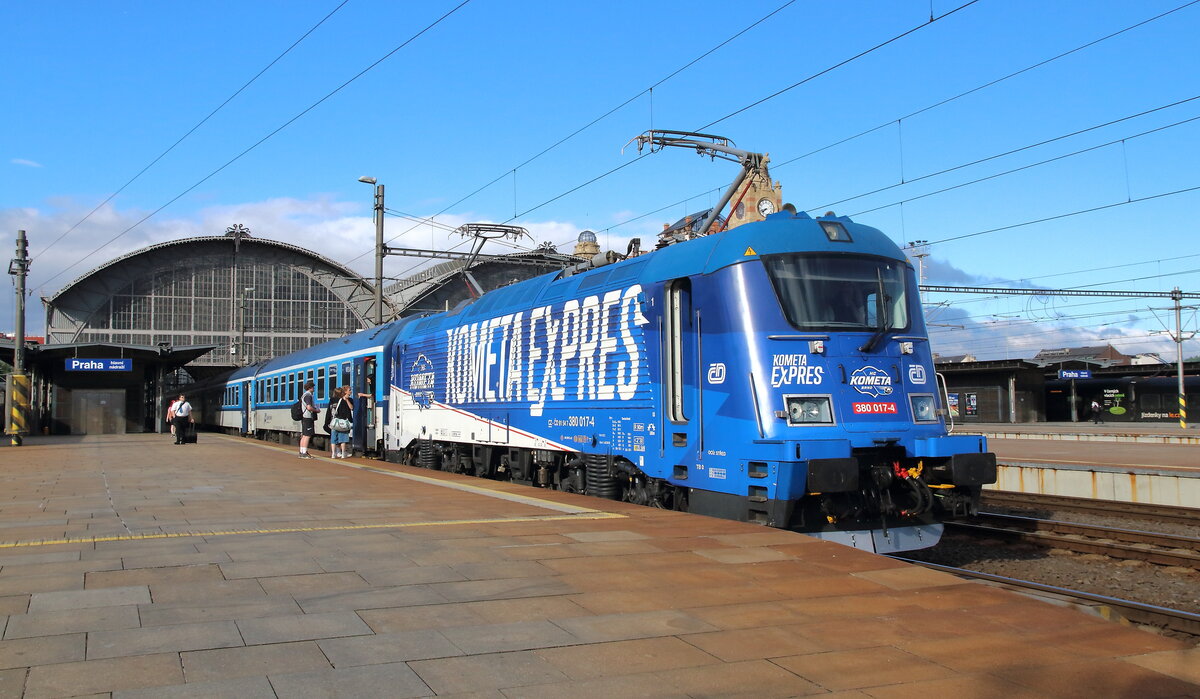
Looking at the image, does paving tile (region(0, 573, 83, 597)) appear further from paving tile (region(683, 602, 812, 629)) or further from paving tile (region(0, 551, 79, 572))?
paving tile (region(683, 602, 812, 629))

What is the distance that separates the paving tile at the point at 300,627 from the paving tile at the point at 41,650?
30.5 inches

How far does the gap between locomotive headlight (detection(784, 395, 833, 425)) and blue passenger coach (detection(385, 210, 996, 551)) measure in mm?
14

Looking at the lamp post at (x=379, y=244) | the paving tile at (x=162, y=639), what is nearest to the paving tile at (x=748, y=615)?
the paving tile at (x=162, y=639)

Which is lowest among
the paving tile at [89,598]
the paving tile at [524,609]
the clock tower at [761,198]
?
the paving tile at [524,609]

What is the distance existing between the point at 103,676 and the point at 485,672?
1.71 metres

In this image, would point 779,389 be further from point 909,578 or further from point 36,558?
point 36,558

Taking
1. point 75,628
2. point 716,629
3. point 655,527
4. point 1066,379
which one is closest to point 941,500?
point 655,527

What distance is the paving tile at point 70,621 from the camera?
476cm

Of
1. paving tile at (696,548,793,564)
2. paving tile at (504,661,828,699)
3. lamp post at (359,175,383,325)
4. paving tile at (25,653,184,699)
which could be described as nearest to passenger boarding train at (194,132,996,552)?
paving tile at (696,548,793,564)

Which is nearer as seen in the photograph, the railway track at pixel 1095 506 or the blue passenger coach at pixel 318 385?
the railway track at pixel 1095 506

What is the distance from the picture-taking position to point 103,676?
4.10 metres

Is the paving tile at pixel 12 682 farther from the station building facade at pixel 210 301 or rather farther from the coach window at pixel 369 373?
the station building facade at pixel 210 301

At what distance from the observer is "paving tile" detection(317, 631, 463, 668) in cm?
449

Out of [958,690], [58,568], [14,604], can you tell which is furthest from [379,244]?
[958,690]
